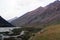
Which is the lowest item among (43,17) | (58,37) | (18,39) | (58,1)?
(58,37)

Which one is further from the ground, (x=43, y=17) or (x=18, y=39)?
(x=43, y=17)

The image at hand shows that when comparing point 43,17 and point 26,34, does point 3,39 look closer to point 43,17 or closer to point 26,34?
point 26,34

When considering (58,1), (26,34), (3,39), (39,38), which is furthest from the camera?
(58,1)

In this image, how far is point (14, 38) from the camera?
84.3 feet

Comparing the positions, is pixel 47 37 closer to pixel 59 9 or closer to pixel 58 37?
pixel 58 37

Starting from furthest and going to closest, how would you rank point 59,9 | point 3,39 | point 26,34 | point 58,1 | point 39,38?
point 58,1
point 59,9
point 26,34
point 3,39
point 39,38

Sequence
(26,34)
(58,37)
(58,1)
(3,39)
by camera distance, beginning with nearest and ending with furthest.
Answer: (58,37) → (3,39) → (26,34) → (58,1)

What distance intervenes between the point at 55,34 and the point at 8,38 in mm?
7673

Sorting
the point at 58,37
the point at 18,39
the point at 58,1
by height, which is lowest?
the point at 58,37

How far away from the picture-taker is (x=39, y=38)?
792 inches

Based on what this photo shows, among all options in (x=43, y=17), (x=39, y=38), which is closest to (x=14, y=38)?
(x=39, y=38)

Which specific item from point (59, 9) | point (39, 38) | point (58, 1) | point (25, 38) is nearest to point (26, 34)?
point (25, 38)

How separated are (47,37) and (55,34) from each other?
2.92 feet

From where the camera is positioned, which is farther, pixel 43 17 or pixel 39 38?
pixel 43 17
